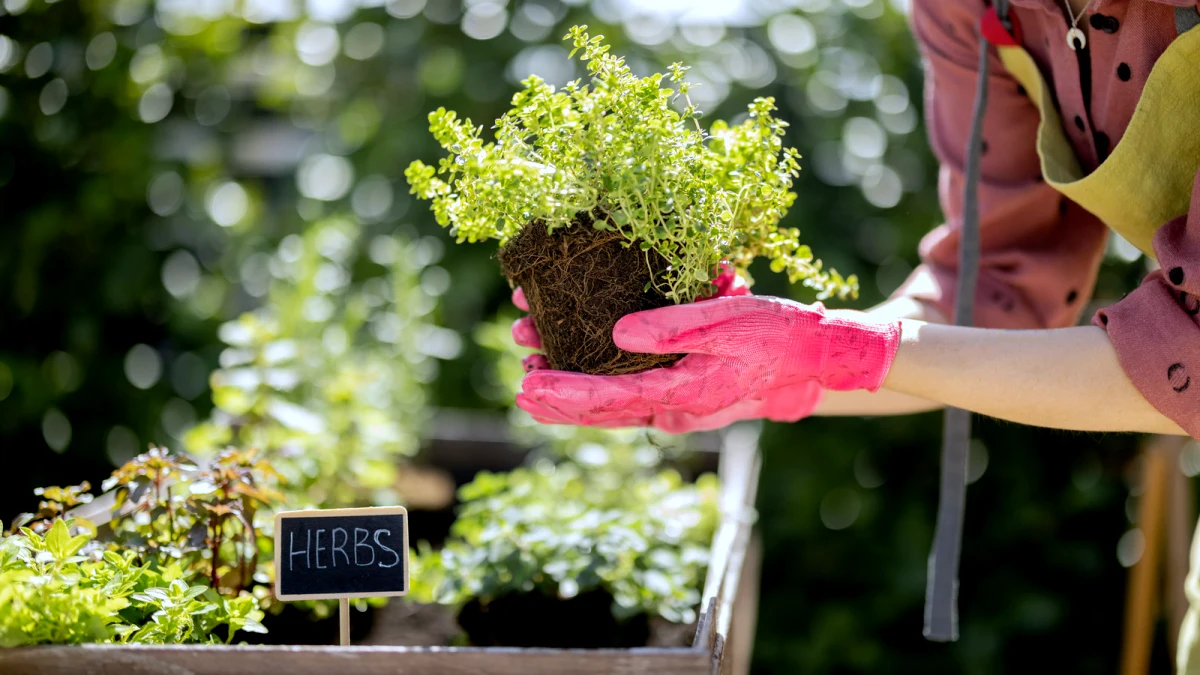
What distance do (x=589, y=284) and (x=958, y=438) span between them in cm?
61

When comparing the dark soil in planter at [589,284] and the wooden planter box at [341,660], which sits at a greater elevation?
the dark soil in planter at [589,284]

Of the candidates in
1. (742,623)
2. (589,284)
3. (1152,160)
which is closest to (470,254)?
(742,623)

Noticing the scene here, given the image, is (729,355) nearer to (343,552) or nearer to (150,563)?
(343,552)

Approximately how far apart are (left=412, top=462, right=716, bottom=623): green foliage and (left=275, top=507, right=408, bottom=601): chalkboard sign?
0.25 m

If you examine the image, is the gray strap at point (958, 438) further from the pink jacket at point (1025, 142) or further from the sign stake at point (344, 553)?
the sign stake at point (344, 553)

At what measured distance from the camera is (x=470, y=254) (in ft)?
8.02

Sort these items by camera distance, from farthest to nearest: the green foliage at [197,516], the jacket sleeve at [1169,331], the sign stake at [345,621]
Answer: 1. the green foliage at [197,516]
2. the sign stake at [345,621]
3. the jacket sleeve at [1169,331]

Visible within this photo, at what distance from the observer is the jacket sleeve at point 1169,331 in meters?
0.86

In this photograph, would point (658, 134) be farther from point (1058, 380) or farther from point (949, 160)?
point (949, 160)

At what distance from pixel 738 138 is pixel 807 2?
147cm

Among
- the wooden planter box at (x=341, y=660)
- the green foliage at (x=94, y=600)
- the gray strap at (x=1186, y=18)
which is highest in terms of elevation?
the gray strap at (x=1186, y=18)

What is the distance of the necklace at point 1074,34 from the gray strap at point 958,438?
10cm

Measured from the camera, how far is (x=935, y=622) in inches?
49.5

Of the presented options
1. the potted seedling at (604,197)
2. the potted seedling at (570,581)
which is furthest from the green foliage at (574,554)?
the potted seedling at (604,197)
